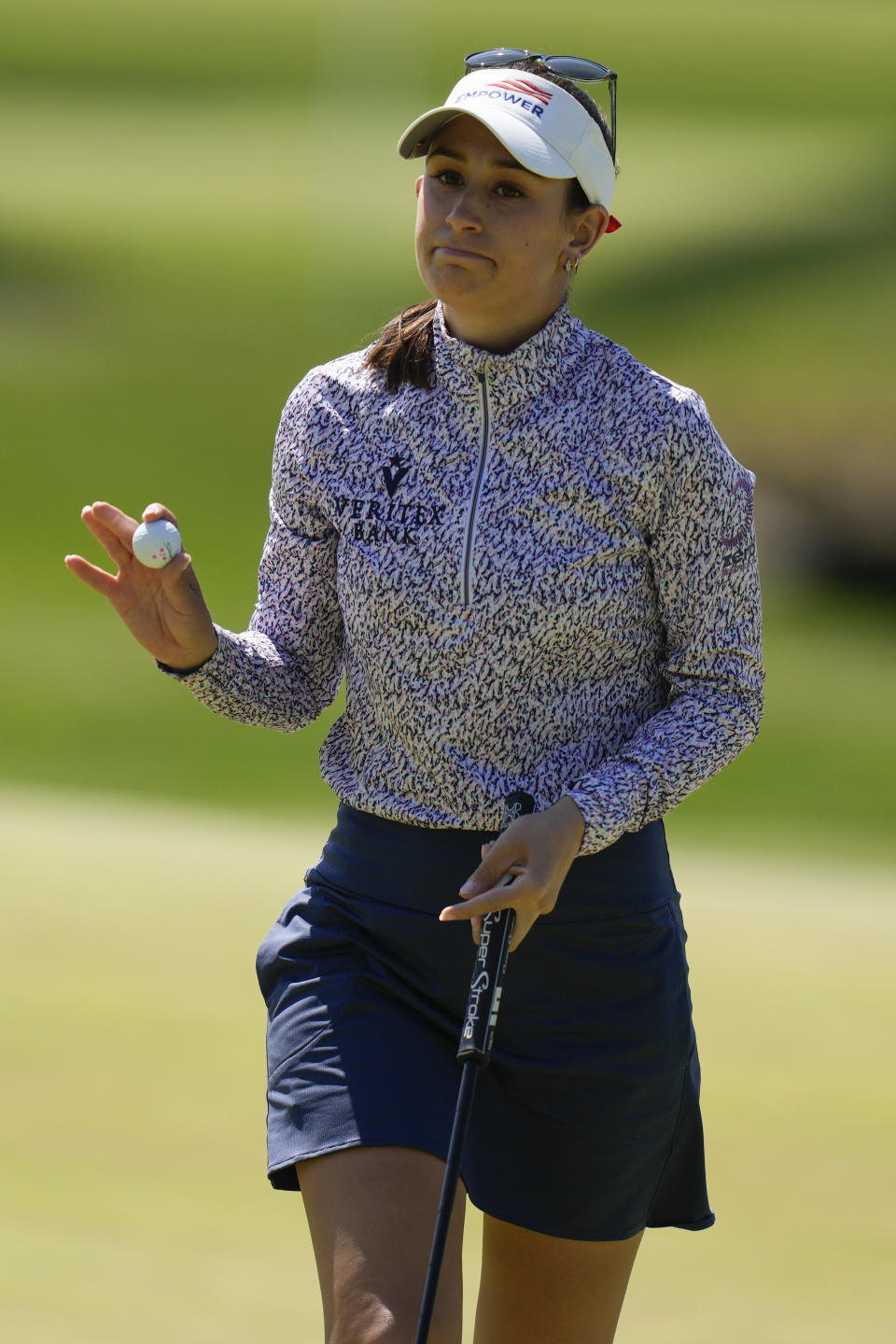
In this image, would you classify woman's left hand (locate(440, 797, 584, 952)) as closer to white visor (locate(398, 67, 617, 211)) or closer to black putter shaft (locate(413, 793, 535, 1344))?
black putter shaft (locate(413, 793, 535, 1344))

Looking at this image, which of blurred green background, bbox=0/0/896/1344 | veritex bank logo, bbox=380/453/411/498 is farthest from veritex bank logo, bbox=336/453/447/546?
blurred green background, bbox=0/0/896/1344

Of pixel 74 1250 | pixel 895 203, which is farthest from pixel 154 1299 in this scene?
pixel 895 203

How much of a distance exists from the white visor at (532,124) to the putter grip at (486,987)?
57 cm

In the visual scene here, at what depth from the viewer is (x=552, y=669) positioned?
157 cm

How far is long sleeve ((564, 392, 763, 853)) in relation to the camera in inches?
60.6

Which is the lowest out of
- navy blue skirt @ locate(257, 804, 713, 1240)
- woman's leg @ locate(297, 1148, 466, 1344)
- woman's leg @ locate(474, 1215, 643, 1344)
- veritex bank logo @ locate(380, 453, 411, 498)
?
woman's leg @ locate(474, 1215, 643, 1344)

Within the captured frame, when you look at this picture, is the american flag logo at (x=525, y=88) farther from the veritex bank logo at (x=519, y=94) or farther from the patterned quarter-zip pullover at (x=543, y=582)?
the patterned quarter-zip pullover at (x=543, y=582)

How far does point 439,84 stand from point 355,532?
198 inches

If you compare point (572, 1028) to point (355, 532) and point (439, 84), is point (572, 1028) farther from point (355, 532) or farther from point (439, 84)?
point (439, 84)

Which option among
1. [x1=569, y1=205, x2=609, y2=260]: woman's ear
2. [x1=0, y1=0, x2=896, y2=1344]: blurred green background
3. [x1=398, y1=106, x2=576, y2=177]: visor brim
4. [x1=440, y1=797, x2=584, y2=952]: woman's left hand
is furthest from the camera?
[x1=0, y1=0, x2=896, y2=1344]: blurred green background

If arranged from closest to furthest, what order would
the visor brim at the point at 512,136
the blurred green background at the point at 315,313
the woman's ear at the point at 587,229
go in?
the visor brim at the point at 512,136, the woman's ear at the point at 587,229, the blurred green background at the point at 315,313

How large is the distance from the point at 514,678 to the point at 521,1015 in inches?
11.4

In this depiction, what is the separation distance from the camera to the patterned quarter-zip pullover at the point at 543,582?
1.55 metres

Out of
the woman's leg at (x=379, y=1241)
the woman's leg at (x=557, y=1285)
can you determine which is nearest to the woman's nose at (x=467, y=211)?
the woman's leg at (x=379, y=1241)
